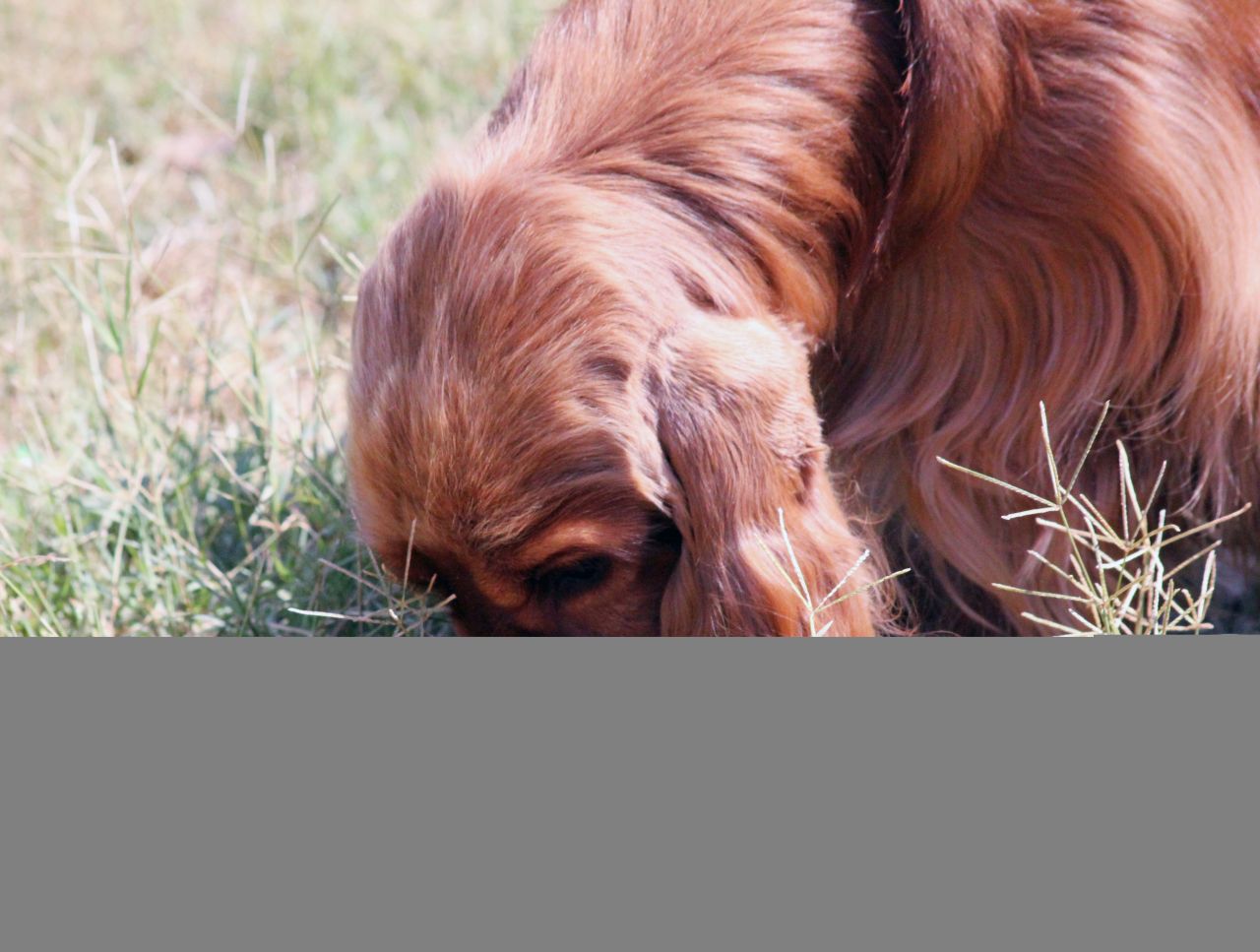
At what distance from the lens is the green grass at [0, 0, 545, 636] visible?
3402 millimetres

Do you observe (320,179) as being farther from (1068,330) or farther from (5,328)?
(1068,330)

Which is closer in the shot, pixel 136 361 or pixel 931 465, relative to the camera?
pixel 931 465

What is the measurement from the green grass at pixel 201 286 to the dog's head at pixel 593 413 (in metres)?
0.44

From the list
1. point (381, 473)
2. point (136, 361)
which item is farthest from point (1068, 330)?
point (136, 361)

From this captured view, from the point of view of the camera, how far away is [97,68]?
5738 millimetres

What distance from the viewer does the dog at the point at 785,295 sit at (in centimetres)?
235

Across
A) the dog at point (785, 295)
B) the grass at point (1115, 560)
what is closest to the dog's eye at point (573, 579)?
the dog at point (785, 295)

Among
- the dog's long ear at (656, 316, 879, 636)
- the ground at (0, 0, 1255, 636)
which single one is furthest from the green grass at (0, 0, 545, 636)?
the dog's long ear at (656, 316, 879, 636)

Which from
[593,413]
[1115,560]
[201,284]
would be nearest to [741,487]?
[593,413]

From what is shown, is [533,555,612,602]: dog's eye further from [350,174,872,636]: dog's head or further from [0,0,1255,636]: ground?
[0,0,1255,636]: ground

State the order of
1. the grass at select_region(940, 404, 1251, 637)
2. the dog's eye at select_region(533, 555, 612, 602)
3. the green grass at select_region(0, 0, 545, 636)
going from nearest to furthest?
1. the grass at select_region(940, 404, 1251, 637)
2. the dog's eye at select_region(533, 555, 612, 602)
3. the green grass at select_region(0, 0, 545, 636)

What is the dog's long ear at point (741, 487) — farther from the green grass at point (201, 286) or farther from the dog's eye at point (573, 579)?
the green grass at point (201, 286)

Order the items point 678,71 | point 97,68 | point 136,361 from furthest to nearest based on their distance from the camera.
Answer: point 97,68
point 136,361
point 678,71

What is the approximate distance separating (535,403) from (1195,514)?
1.31 m
